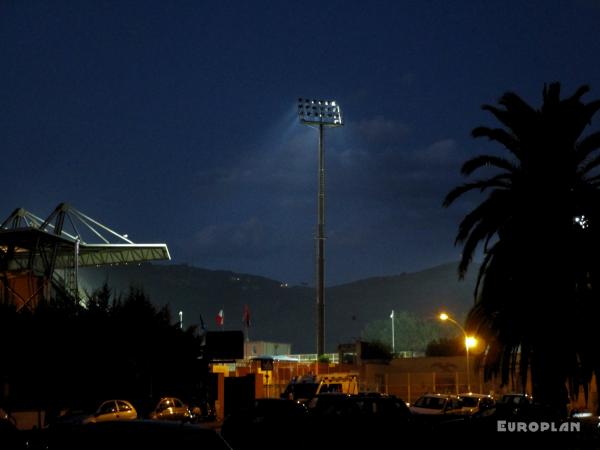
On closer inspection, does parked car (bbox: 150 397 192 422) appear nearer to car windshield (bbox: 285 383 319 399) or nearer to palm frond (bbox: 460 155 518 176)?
car windshield (bbox: 285 383 319 399)

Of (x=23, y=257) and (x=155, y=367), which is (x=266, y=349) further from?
(x=155, y=367)

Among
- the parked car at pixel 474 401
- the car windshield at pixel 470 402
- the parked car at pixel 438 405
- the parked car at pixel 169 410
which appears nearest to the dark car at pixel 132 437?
the parked car at pixel 438 405

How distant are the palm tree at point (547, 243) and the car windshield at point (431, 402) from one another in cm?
1072

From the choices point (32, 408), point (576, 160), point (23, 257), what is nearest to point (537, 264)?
point (576, 160)

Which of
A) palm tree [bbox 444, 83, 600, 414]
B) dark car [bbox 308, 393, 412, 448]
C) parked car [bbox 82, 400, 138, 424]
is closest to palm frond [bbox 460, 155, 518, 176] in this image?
palm tree [bbox 444, 83, 600, 414]

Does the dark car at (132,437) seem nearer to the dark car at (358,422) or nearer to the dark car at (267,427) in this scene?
the dark car at (358,422)

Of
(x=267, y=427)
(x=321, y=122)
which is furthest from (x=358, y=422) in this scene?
(x=321, y=122)

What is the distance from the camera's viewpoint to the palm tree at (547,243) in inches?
886

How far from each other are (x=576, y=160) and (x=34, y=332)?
2644cm

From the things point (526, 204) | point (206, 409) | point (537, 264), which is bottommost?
point (206, 409)

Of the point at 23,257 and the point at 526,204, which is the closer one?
the point at 526,204

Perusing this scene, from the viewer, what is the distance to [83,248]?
207ft

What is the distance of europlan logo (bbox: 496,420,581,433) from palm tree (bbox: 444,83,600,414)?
364 cm

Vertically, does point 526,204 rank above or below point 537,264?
above
